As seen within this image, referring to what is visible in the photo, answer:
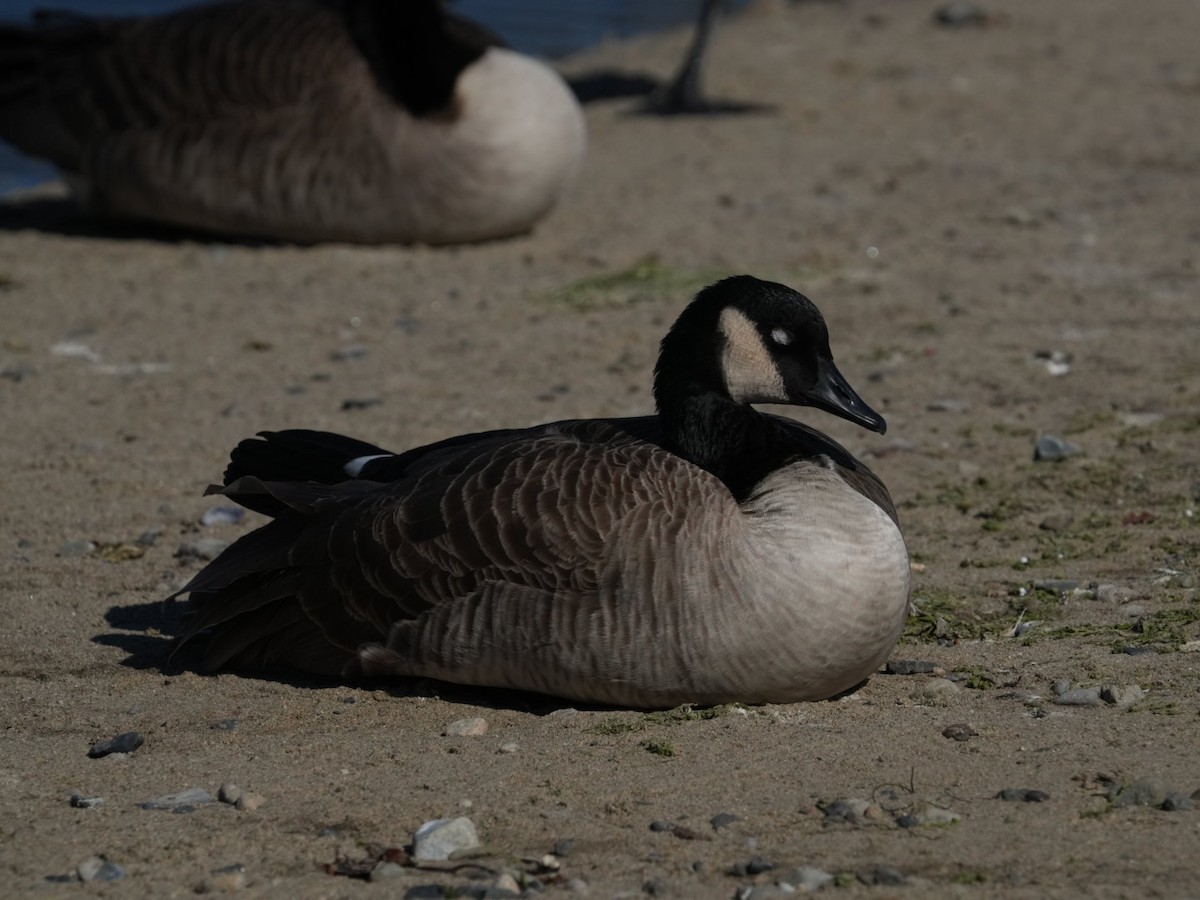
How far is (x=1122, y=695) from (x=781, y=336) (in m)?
1.56

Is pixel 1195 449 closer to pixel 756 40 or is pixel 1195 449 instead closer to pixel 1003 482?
pixel 1003 482

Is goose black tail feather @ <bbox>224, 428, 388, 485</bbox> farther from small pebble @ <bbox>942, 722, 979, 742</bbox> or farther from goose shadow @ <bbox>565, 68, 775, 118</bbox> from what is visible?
goose shadow @ <bbox>565, 68, 775, 118</bbox>

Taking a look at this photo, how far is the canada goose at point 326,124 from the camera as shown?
39.2ft

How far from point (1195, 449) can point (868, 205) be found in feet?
16.4

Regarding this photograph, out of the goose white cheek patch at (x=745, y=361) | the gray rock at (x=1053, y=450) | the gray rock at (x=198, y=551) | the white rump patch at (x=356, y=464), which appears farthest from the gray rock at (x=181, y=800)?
the gray rock at (x=1053, y=450)

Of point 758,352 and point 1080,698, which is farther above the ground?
point 758,352

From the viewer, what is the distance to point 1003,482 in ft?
25.0

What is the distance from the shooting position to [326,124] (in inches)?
472

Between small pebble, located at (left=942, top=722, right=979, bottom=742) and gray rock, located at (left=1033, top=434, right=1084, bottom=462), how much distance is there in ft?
9.60

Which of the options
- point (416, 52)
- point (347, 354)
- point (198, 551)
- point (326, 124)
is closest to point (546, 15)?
point (416, 52)

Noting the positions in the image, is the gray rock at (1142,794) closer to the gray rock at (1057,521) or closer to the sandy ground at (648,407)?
the sandy ground at (648,407)

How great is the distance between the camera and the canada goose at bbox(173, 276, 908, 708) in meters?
5.24

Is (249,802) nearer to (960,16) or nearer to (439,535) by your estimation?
(439,535)

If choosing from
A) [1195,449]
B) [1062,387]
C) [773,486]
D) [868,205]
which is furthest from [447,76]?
[773,486]
